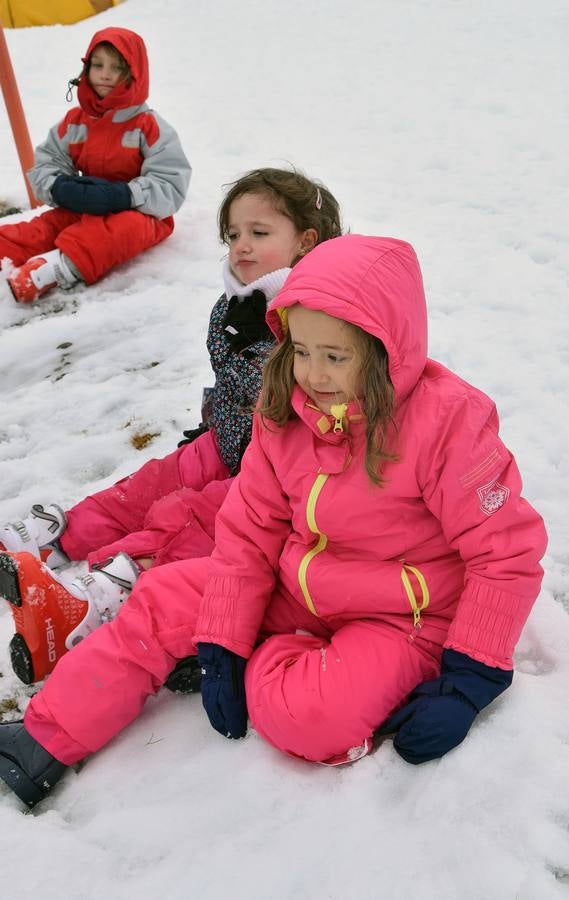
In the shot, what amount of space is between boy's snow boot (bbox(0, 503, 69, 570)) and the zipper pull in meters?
1.42

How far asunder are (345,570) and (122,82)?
373cm

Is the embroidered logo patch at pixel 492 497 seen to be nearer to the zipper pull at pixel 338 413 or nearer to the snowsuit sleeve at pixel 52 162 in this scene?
the zipper pull at pixel 338 413

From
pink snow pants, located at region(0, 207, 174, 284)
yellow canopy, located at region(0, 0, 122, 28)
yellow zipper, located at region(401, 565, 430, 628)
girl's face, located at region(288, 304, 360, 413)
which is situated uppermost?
yellow canopy, located at region(0, 0, 122, 28)

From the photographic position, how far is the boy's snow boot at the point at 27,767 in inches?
82.9

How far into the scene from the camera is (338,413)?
2.00m

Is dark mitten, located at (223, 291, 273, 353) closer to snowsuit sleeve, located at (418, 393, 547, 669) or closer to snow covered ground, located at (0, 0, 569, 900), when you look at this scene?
snow covered ground, located at (0, 0, 569, 900)

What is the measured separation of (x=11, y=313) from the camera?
15.7ft

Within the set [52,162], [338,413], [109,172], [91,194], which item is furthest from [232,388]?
[52,162]

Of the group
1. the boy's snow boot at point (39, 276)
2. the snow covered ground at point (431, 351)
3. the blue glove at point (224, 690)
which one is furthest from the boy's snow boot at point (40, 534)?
the boy's snow boot at point (39, 276)

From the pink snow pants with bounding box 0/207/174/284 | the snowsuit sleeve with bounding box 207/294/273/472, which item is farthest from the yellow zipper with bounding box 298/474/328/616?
the pink snow pants with bounding box 0/207/174/284

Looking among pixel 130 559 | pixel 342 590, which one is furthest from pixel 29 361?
pixel 342 590

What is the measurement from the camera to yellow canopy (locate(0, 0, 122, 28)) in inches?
402

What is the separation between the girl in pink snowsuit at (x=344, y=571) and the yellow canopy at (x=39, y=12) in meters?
9.82

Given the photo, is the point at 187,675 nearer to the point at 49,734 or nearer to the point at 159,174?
the point at 49,734
